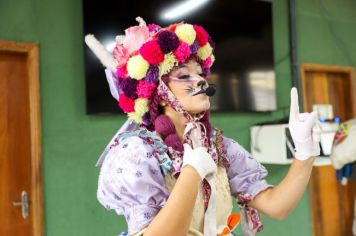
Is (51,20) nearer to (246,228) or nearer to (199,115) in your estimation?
(199,115)

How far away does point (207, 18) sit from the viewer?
2.90 meters

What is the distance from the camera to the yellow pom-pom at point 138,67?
1.20 m

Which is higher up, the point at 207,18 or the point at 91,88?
the point at 207,18

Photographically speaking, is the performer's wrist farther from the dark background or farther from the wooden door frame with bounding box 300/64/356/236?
the wooden door frame with bounding box 300/64/356/236

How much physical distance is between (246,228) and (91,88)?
139 centimetres

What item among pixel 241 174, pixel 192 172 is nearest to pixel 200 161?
pixel 192 172

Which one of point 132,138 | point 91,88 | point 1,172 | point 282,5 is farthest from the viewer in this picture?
point 282,5

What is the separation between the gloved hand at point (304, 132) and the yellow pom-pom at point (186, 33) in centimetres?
40

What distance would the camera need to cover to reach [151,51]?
1.19 m

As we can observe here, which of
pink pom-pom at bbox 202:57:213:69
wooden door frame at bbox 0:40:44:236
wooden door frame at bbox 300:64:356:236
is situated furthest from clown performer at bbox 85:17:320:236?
wooden door frame at bbox 300:64:356:236

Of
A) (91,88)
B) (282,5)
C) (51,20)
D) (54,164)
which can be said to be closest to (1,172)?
(54,164)

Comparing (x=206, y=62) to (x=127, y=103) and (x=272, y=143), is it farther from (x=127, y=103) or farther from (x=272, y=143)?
(x=272, y=143)

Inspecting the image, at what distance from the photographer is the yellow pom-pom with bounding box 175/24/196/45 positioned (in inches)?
48.9

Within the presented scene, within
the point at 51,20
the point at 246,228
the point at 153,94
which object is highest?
the point at 51,20
